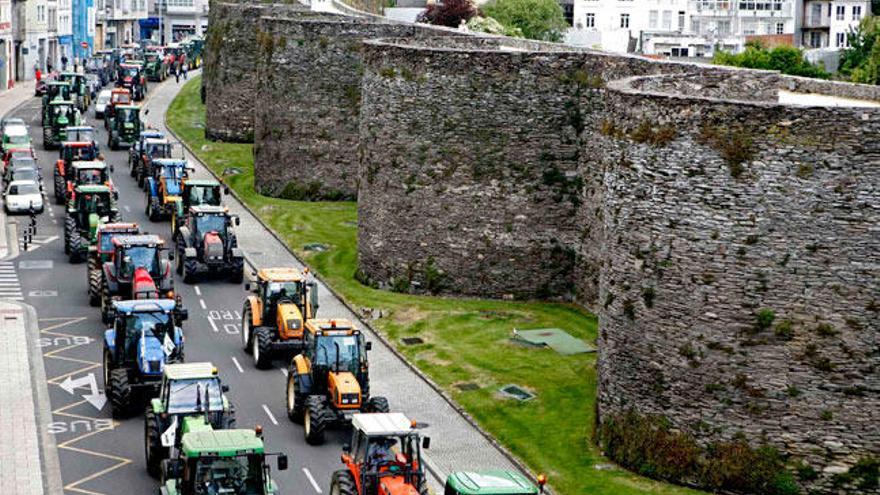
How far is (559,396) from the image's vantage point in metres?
49.8

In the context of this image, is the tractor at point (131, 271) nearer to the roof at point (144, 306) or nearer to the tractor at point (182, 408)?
the roof at point (144, 306)

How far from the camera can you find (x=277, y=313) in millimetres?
53438

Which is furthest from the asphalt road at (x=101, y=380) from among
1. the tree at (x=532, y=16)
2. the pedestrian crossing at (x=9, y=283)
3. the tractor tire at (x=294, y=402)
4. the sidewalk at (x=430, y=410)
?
the tree at (x=532, y=16)

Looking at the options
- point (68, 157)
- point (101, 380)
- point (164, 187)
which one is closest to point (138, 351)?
point (101, 380)

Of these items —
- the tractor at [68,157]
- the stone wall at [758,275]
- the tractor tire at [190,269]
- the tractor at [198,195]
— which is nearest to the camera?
the stone wall at [758,275]

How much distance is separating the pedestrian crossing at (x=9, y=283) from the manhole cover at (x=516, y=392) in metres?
21.2

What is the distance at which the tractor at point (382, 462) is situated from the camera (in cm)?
3709

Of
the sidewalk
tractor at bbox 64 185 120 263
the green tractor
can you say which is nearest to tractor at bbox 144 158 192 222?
tractor at bbox 64 185 120 263

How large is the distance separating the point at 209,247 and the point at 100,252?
535 centimetres

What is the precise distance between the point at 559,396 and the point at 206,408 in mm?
12711

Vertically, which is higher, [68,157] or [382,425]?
[68,157]

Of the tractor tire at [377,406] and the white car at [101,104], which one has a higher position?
the white car at [101,104]

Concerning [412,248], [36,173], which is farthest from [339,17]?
[412,248]

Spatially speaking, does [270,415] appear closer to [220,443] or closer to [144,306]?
[144,306]
